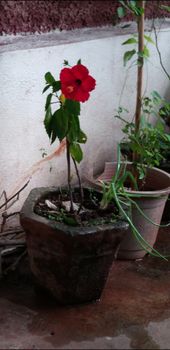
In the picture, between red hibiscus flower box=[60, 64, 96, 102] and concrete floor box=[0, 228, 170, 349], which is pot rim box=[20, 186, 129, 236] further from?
red hibiscus flower box=[60, 64, 96, 102]

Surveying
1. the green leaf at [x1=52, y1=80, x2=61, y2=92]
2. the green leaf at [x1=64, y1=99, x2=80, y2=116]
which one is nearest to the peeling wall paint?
the green leaf at [x1=52, y1=80, x2=61, y2=92]

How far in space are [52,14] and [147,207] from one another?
1.02 metres

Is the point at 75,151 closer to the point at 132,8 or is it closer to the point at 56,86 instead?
the point at 56,86

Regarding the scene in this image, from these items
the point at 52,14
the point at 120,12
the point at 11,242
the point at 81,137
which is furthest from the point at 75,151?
the point at 120,12

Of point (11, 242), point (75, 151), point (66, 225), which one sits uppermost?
point (75, 151)

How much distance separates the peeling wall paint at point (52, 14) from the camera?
2660 millimetres

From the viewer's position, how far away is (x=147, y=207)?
120 inches

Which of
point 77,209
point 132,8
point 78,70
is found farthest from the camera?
point 132,8

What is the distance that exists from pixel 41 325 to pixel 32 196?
0.57 metres

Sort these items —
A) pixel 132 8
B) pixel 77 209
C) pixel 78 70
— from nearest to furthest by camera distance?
pixel 78 70, pixel 77 209, pixel 132 8

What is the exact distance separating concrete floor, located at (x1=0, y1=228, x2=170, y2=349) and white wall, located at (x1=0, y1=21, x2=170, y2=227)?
0.52 meters

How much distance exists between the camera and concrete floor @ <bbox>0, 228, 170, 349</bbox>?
7.91ft

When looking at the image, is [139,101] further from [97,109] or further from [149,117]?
[149,117]

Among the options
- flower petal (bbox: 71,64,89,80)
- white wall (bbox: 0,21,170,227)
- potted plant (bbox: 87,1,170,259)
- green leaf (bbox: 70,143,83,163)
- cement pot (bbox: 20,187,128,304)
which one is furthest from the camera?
potted plant (bbox: 87,1,170,259)
